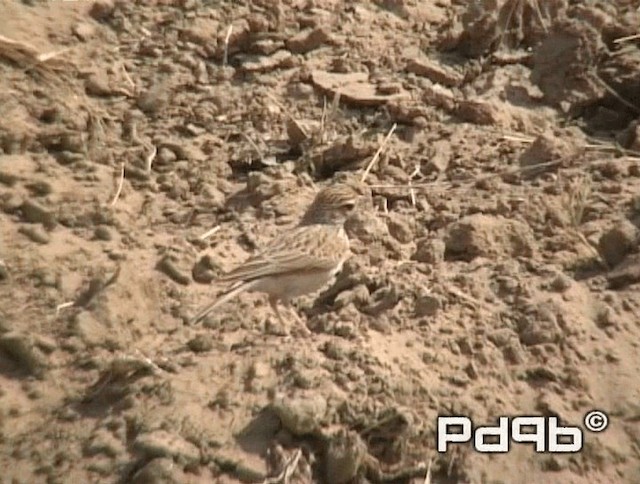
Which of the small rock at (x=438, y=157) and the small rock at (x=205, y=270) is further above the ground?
the small rock at (x=438, y=157)

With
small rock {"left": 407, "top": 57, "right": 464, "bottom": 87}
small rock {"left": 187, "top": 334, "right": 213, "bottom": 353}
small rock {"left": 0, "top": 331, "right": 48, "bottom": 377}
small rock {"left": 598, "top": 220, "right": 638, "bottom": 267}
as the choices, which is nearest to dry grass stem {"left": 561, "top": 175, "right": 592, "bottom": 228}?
small rock {"left": 598, "top": 220, "right": 638, "bottom": 267}

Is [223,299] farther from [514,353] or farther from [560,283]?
[560,283]

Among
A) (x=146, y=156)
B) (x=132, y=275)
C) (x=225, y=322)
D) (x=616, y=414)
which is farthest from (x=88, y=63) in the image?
(x=616, y=414)

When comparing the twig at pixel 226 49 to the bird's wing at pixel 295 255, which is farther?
the twig at pixel 226 49

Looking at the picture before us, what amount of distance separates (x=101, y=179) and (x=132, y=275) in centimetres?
100

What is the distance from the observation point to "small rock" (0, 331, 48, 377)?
13.7ft

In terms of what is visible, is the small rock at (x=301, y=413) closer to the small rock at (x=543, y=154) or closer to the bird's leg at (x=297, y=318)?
the bird's leg at (x=297, y=318)

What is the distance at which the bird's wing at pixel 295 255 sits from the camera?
451 cm

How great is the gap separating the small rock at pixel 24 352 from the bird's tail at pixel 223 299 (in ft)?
2.41

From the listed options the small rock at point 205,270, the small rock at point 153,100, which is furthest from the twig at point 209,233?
the small rock at point 153,100

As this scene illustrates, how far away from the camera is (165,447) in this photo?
12.1 feet

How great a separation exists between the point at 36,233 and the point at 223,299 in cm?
119

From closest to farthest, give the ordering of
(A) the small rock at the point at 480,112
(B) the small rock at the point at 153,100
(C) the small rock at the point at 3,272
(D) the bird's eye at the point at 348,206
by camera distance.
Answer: (C) the small rock at the point at 3,272 < (D) the bird's eye at the point at 348,206 < (A) the small rock at the point at 480,112 < (B) the small rock at the point at 153,100

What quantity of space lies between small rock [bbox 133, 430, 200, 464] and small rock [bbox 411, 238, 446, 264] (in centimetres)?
172
